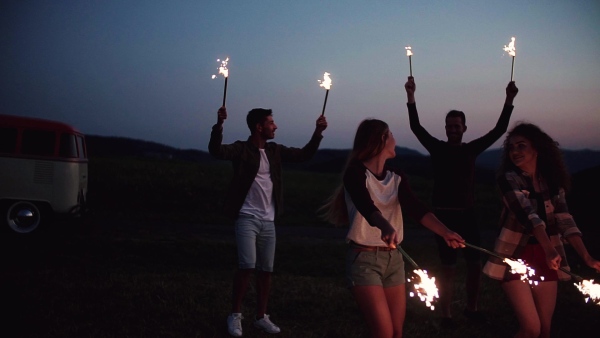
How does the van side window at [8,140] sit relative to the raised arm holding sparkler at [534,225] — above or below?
below

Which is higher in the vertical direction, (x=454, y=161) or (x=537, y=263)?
(x=454, y=161)

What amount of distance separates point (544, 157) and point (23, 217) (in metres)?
13.7

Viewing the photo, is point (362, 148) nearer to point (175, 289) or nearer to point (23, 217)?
point (175, 289)

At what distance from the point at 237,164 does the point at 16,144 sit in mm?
11371

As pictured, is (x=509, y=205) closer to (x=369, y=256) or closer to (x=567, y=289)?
(x=369, y=256)

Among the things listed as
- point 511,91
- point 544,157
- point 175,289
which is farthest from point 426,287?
point 175,289

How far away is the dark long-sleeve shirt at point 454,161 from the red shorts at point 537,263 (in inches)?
81.0

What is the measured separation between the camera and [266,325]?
630 cm

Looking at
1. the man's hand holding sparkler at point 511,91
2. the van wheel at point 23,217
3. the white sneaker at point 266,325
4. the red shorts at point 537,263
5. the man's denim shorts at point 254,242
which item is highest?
the man's hand holding sparkler at point 511,91

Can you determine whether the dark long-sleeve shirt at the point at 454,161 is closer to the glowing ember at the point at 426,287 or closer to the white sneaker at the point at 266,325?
the white sneaker at the point at 266,325

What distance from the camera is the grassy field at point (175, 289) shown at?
21.5 ft

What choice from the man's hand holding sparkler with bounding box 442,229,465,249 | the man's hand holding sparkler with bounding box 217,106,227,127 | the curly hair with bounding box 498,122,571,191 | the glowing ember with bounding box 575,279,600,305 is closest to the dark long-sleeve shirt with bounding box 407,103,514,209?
the curly hair with bounding box 498,122,571,191

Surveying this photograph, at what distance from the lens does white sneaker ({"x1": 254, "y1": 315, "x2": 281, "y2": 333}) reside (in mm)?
6279

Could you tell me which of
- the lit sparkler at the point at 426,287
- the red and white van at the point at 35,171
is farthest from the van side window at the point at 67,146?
the lit sparkler at the point at 426,287
